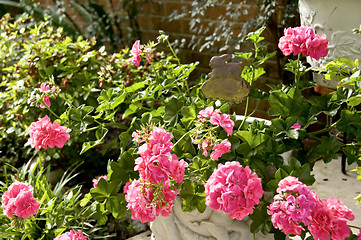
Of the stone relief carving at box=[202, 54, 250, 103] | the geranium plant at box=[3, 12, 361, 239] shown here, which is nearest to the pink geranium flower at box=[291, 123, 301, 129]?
the geranium plant at box=[3, 12, 361, 239]

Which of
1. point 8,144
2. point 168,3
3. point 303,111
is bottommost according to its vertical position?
point 8,144

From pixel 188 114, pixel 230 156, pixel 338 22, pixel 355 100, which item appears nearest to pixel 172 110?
pixel 188 114

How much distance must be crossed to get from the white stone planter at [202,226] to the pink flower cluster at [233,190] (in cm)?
17

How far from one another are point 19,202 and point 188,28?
169cm

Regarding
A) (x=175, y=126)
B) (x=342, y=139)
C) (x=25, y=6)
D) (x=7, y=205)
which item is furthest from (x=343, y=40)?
(x=25, y=6)

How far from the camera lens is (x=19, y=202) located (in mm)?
1189

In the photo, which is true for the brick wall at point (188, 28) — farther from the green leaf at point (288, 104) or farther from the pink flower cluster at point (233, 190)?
the pink flower cluster at point (233, 190)

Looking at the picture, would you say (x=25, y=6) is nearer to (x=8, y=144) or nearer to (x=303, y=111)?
(x=8, y=144)

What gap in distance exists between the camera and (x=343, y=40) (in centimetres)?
147

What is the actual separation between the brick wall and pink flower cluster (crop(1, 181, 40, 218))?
1150 mm

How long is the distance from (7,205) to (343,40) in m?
1.07

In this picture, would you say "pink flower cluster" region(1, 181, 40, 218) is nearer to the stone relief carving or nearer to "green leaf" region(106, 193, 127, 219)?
"green leaf" region(106, 193, 127, 219)

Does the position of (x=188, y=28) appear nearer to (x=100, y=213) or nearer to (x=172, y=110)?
(x=172, y=110)

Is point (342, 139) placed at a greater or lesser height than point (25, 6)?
lesser
